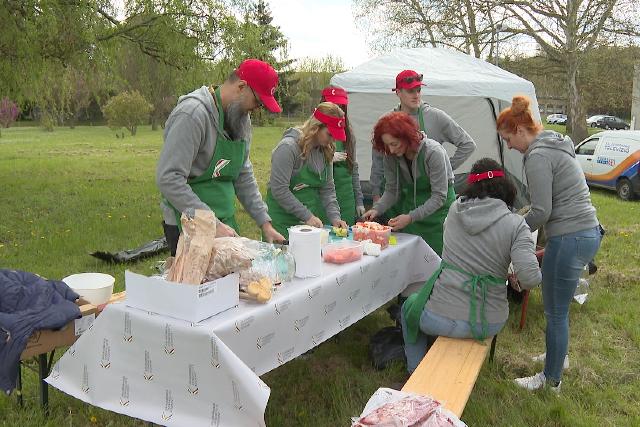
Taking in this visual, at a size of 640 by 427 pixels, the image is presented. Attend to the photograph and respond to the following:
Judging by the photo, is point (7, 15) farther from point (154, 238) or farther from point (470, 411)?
point (470, 411)

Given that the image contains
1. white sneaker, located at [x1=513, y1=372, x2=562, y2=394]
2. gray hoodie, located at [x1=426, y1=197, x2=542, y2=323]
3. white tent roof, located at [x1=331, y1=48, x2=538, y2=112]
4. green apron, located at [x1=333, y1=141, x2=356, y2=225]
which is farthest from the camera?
white tent roof, located at [x1=331, y1=48, x2=538, y2=112]

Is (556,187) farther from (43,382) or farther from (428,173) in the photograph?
(43,382)

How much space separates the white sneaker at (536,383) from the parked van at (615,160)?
29.7ft

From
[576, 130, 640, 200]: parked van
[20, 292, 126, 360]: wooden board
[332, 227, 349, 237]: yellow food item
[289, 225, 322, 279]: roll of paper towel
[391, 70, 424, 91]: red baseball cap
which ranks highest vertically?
[391, 70, 424, 91]: red baseball cap

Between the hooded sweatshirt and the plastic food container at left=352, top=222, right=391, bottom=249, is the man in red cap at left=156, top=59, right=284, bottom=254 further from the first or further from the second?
the hooded sweatshirt

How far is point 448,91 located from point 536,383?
3993 mm

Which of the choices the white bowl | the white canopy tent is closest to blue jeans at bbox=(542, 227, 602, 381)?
the white bowl

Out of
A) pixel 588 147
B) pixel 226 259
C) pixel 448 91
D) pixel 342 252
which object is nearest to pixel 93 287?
pixel 226 259

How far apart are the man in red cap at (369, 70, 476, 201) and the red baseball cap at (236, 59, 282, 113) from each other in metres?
1.85

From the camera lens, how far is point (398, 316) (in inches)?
161

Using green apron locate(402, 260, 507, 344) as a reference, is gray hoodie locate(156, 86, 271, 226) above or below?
above

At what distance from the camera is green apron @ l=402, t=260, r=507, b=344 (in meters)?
2.97

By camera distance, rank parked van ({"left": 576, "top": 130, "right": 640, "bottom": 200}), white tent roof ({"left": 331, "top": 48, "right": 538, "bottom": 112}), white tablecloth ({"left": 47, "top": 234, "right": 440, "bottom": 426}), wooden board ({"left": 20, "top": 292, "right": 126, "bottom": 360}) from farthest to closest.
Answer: parked van ({"left": 576, "top": 130, "right": 640, "bottom": 200})
white tent roof ({"left": 331, "top": 48, "right": 538, "bottom": 112})
wooden board ({"left": 20, "top": 292, "right": 126, "bottom": 360})
white tablecloth ({"left": 47, "top": 234, "right": 440, "bottom": 426})

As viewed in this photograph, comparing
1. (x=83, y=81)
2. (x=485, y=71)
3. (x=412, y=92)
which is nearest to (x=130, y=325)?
(x=412, y=92)
